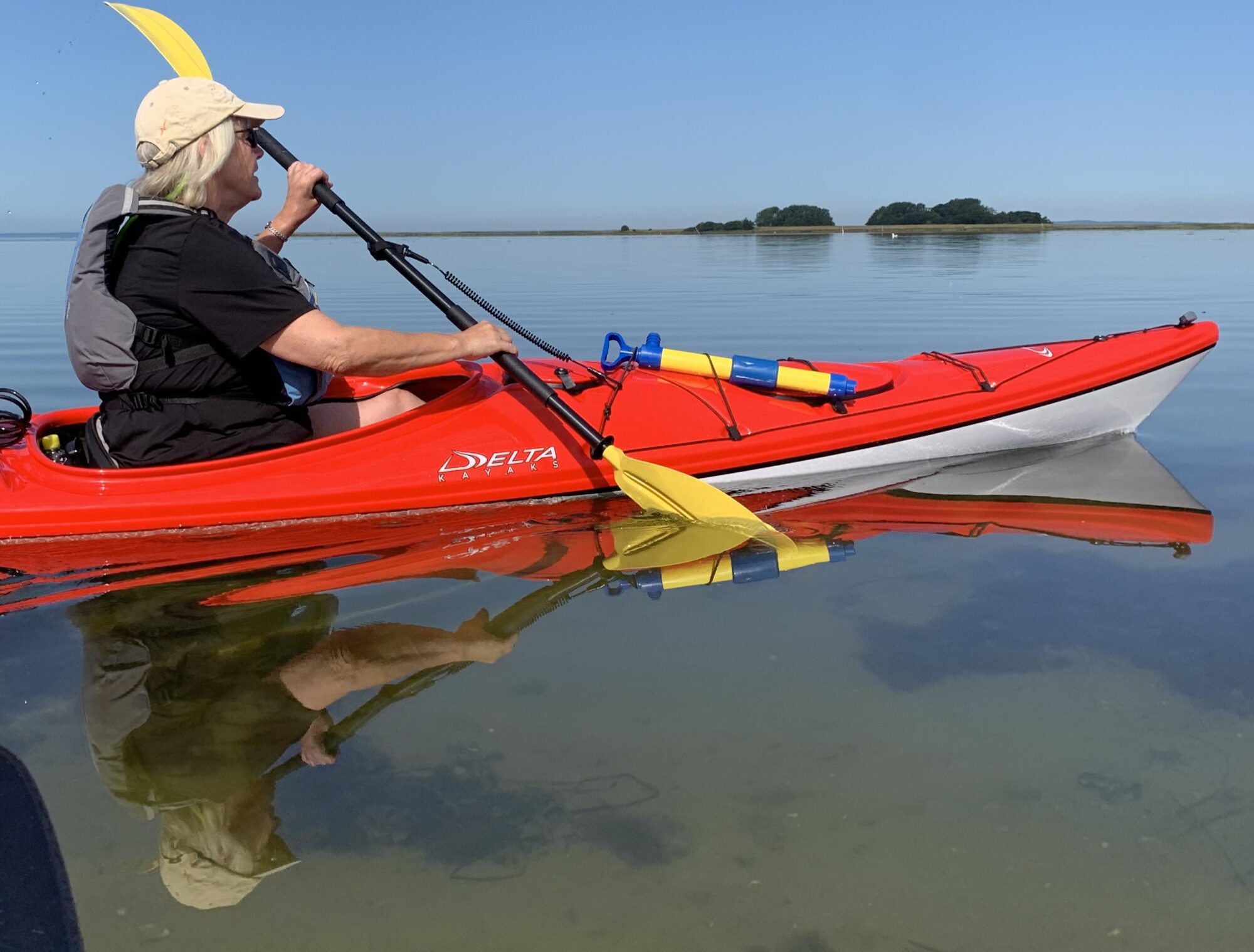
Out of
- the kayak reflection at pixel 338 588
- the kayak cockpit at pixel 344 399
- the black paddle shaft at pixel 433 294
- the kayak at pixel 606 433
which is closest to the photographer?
→ the kayak reflection at pixel 338 588

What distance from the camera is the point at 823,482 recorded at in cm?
489

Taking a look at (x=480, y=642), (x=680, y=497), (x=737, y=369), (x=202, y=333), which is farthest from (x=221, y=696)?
(x=737, y=369)

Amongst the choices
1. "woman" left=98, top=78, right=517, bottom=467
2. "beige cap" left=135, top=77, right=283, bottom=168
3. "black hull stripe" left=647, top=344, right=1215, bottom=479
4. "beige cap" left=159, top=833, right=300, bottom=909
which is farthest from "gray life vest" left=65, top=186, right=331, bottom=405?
"beige cap" left=159, top=833, right=300, bottom=909

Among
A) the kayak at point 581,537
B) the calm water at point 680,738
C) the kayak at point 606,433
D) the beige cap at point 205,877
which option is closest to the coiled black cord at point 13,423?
the kayak at point 606,433

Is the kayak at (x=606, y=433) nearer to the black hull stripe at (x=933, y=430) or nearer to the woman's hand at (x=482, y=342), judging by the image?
the black hull stripe at (x=933, y=430)

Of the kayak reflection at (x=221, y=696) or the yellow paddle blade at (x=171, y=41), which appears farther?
the yellow paddle blade at (x=171, y=41)

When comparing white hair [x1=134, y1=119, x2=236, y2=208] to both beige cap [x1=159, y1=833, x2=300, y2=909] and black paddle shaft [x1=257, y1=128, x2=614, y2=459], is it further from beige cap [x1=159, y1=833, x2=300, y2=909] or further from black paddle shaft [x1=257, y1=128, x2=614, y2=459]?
beige cap [x1=159, y1=833, x2=300, y2=909]

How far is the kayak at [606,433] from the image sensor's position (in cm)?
400

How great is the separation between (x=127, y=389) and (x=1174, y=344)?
16.4ft

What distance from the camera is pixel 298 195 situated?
4.39 meters

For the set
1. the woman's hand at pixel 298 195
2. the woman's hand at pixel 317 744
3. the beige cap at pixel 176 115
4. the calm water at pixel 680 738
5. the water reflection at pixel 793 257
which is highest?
the beige cap at pixel 176 115

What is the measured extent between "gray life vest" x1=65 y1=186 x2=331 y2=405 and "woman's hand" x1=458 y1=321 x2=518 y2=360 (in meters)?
0.60

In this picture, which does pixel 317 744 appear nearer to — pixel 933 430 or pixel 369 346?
pixel 369 346

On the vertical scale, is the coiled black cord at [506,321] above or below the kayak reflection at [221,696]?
above
